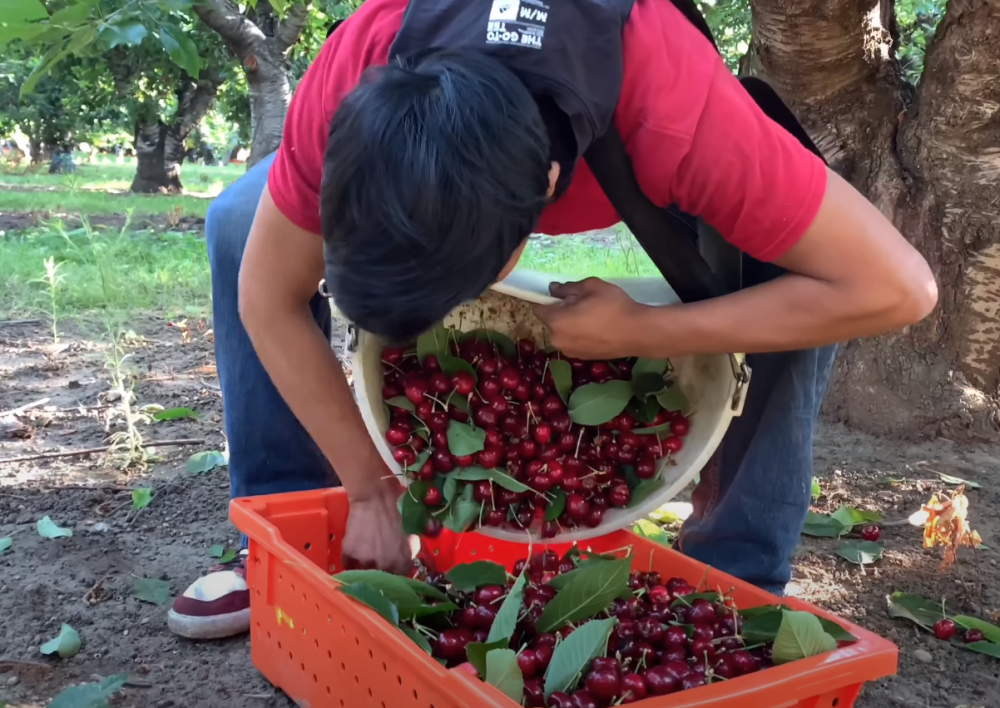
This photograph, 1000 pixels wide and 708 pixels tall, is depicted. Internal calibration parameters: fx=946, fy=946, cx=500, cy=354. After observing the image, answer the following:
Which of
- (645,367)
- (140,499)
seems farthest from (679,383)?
(140,499)

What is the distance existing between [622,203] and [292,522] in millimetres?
780

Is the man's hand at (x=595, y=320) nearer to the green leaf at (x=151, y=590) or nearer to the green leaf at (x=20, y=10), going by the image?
the green leaf at (x=20, y=10)

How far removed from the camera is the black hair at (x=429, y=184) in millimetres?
877

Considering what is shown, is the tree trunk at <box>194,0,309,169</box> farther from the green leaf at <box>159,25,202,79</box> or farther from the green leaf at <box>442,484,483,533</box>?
the green leaf at <box>442,484,483,533</box>

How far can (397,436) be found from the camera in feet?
4.76

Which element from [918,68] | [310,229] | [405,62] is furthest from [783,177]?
[918,68]

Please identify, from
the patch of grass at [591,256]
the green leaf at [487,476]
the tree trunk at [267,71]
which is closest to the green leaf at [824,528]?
the green leaf at [487,476]

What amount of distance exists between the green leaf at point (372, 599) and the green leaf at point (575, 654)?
199mm

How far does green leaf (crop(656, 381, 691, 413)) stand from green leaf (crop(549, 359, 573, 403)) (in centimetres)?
15

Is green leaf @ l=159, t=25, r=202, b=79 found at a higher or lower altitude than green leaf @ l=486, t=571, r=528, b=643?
higher

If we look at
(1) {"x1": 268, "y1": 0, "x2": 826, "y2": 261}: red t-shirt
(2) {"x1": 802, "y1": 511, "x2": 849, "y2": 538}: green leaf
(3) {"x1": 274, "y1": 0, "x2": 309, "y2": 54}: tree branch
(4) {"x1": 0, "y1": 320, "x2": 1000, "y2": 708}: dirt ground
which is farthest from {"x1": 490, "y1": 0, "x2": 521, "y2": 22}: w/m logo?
(3) {"x1": 274, "y1": 0, "x2": 309, "y2": 54}: tree branch

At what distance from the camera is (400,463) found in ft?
4.75

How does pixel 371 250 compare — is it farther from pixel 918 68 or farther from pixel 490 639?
pixel 918 68

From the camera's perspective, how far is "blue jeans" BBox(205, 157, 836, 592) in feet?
5.05
